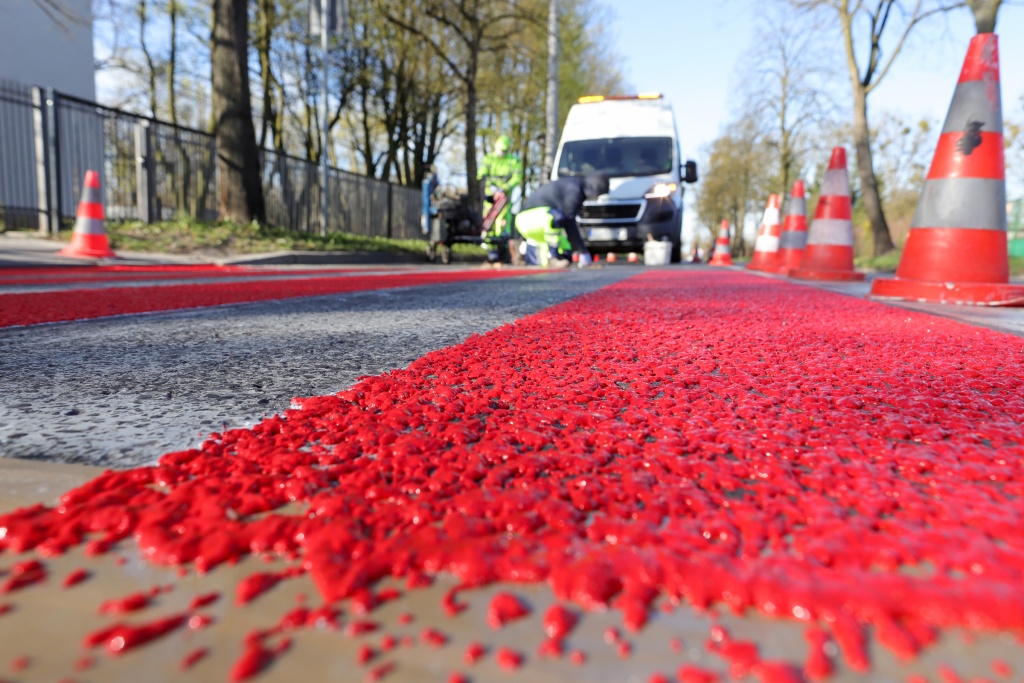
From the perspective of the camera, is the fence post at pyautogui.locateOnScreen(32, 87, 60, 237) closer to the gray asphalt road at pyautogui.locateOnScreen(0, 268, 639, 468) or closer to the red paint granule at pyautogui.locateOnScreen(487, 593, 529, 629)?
the gray asphalt road at pyautogui.locateOnScreen(0, 268, 639, 468)

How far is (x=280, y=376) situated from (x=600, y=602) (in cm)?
114

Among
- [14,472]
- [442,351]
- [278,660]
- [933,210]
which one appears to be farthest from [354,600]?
[933,210]

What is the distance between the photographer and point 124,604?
1.87ft

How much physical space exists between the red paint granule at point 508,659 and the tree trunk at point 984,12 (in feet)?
31.0

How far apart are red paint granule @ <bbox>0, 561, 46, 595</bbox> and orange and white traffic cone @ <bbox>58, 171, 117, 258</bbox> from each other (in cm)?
959

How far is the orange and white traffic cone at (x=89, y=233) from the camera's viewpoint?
28.6 feet

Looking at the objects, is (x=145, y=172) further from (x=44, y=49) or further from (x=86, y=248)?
(x=44, y=49)

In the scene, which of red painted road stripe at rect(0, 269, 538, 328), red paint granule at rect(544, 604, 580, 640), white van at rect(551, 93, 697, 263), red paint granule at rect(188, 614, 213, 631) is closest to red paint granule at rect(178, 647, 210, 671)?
red paint granule at rect(188, 614, 213, 631)

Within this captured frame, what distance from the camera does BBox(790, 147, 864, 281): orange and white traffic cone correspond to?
6.95 metres

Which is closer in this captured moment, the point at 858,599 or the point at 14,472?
the point at 858,599

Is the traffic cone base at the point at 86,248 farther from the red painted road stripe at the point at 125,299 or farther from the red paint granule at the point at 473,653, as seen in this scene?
the red paint granule at the point at 473,653

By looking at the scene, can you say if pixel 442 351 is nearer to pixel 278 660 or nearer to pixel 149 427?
pixel 149 427

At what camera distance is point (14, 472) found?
86cm

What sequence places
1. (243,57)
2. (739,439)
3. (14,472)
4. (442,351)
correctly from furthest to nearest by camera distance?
(243,57)
(442,351)
(739,439)
(14,472)
